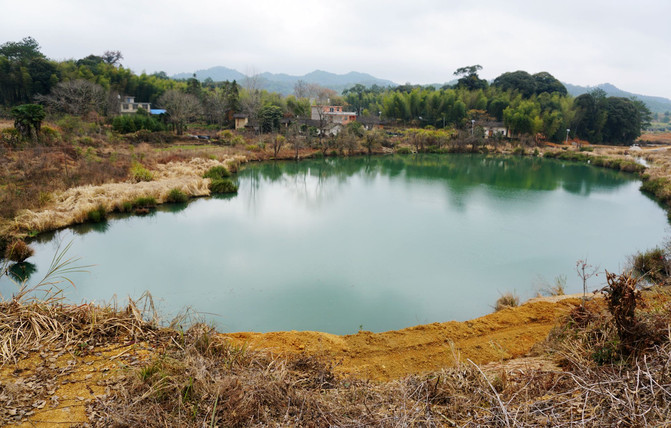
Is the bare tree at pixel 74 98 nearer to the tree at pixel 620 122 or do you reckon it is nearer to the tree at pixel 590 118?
the tree at pixel 590 118

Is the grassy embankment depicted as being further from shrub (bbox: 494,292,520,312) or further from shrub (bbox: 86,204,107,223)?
shrub (bbox: 86,204,107,223)

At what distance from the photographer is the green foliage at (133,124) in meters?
25.0

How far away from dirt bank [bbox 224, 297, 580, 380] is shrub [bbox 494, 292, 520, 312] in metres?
0.91

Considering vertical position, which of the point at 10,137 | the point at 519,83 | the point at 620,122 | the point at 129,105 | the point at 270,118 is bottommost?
the point at 10,137

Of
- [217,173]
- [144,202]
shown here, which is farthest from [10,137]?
[217,173]

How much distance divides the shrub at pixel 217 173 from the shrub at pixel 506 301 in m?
12.8

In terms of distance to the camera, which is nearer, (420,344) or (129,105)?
(420,344)

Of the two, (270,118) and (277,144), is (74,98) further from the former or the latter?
(277,144)

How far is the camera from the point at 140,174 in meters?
14.9

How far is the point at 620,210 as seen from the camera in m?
14.5

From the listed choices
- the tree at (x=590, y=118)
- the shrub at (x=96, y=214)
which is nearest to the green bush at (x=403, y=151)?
the tree at (x=590, y=118)

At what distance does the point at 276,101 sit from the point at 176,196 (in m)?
31.9

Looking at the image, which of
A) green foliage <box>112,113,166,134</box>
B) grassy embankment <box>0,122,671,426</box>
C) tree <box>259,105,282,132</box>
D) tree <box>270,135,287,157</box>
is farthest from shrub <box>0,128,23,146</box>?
tree <box>259,105,282,132</box>

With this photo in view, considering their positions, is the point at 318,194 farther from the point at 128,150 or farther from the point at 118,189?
the point at 128,150
